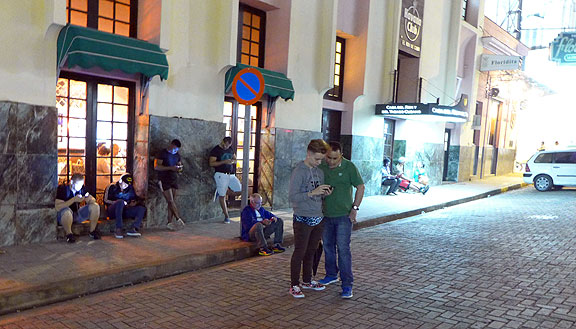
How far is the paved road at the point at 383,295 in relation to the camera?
4.83m

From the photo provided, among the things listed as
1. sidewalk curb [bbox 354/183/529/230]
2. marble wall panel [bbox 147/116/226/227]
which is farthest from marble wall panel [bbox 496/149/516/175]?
marble wall panel [bbox 147/116/226/227]

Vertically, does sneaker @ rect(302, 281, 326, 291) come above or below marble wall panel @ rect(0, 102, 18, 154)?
below

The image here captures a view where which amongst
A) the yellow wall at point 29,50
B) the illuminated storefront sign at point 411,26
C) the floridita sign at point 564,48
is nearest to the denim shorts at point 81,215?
the yellow wall at point 29,50

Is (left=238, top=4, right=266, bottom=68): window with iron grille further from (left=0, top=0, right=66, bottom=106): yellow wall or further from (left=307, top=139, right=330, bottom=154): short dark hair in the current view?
(left=307, top=139, right=330, bottom=154): short dark hair

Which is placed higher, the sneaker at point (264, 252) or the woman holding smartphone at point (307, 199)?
the woman holding smartphone at point (307, 199)

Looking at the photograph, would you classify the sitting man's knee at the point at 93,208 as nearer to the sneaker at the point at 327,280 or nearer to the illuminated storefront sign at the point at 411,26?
the sneaker at the point at 327,280

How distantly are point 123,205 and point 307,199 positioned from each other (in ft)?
12.8

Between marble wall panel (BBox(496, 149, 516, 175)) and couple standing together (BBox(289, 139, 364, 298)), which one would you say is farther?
marble wall panel (BBox(496, 149, 516, 175))

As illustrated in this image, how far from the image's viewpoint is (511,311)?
525 centimetres

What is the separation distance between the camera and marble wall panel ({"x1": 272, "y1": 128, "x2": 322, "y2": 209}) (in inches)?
449

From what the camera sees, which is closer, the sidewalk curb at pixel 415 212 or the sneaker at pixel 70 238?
the sneaker at pixel 70 238

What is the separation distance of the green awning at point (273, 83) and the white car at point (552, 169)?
1360 centimetres

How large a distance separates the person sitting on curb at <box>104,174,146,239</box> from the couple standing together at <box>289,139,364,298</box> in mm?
3591

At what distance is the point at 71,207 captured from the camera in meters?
7.58
